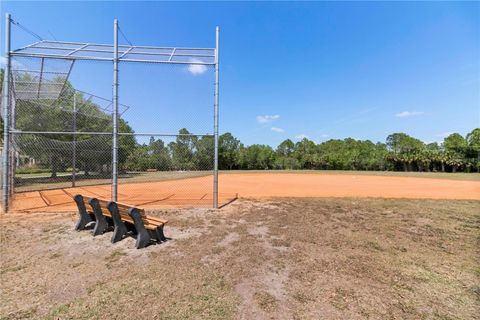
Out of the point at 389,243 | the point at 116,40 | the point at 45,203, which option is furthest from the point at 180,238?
the point at 45,203

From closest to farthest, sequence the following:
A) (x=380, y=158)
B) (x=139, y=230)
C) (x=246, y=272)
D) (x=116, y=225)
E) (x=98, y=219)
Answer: (x=246, y=272)
(x=139, y=230)
(x=116, y=225)
(x=98, y=219)
(x=380, y=158)

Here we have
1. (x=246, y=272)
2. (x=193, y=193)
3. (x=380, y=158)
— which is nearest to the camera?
(x=246, y=272)

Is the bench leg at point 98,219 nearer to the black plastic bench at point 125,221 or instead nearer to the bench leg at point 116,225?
the black plastic bench at point 125,221

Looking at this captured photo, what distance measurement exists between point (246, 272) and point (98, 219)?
3.36m

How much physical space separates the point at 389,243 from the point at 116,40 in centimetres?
835

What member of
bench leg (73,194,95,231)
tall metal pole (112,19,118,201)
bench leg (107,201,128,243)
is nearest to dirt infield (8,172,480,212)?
tall metal pole (112,19,118,201)

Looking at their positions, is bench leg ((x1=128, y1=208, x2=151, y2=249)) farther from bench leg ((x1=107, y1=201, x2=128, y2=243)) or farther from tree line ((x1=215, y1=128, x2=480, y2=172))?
tree line ((x1=215, y1=128, x2=480, y2=172))

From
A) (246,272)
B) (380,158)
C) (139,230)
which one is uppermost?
(380,158)

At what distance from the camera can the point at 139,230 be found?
4047mm

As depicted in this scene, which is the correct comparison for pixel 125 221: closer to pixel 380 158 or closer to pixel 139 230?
pixel 139 230

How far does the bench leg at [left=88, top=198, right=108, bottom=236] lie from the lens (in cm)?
462

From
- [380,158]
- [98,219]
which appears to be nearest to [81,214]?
[98,219]

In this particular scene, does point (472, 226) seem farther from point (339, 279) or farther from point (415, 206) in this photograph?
point (339, 279)

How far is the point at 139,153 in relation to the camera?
34.6ft
